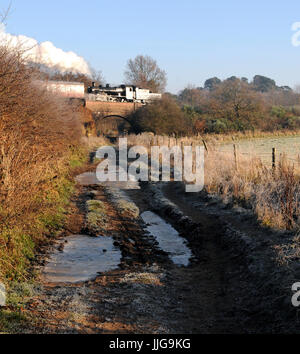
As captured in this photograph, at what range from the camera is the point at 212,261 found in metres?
9.94

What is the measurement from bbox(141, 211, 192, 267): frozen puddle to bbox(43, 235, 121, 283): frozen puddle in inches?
50.7

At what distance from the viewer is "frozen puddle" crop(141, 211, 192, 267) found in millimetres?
10398

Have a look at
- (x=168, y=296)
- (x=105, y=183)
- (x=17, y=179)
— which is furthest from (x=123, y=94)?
(x=168, y=296)

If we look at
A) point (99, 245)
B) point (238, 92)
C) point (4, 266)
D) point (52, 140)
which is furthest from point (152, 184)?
point (238, 92)

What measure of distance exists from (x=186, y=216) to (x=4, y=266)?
718 cm

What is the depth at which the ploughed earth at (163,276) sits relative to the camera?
648 centimetres
